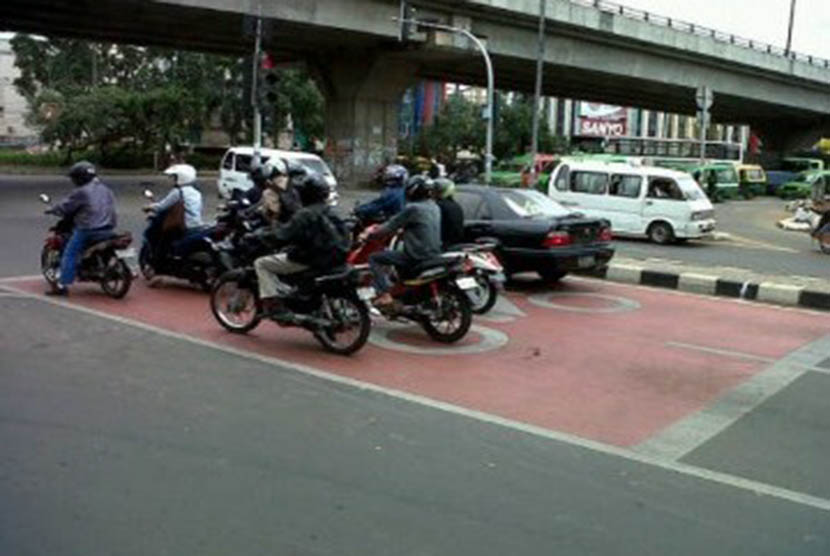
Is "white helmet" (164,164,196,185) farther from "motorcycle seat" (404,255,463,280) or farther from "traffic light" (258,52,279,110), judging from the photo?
"traffic light" (258,52,279,110)

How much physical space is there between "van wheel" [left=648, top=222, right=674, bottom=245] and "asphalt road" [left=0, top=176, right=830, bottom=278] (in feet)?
0.84

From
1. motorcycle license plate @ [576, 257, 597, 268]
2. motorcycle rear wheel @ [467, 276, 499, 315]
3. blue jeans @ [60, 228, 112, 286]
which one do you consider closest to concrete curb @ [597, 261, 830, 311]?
motorcycle license plate @ [576, 257, 597, 268]

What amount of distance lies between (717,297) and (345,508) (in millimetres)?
10117

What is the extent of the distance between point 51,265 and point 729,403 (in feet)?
25.4

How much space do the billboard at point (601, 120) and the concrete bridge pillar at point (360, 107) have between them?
6603 centimetres

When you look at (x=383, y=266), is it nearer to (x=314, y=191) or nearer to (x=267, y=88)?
(x=314, y=191)

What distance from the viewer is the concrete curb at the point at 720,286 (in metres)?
13.3

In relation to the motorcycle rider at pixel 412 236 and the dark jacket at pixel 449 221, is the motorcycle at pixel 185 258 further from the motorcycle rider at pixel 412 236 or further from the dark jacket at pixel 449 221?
the dark jacket at pixel 449 221

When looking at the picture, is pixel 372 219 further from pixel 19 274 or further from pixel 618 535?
pixel 618 535

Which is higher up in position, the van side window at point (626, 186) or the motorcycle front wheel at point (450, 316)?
the van side window at point (626, 186)

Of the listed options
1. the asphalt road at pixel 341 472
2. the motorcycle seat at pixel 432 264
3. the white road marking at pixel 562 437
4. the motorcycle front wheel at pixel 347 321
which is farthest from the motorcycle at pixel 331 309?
the motorcycle seat at pixel 432 264

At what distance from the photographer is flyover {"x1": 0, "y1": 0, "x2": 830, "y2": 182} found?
107ft

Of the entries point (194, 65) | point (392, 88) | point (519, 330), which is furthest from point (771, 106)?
point (519, 330)

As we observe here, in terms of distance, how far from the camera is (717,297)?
13734 mm
